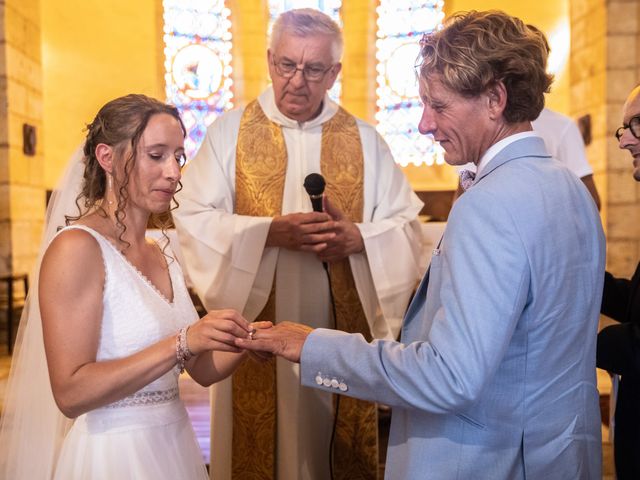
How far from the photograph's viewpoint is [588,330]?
70.3 inches

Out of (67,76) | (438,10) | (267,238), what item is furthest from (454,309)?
(438,10)

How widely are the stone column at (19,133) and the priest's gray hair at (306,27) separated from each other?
18.1 feet

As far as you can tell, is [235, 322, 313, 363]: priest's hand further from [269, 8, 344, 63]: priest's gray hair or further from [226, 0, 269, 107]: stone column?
[226, 0, 269, 107]: stone column

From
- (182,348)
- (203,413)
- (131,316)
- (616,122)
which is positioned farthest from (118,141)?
(616,122)

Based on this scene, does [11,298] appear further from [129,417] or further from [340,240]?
[129,417]

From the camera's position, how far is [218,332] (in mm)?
1993

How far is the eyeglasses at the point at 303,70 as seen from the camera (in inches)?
136

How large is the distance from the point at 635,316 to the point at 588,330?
0.74 meters

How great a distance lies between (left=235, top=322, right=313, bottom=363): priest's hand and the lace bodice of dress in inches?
14.9

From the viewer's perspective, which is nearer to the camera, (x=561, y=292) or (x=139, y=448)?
(x=561, y=292)

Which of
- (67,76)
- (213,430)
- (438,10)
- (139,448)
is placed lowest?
(213,430)

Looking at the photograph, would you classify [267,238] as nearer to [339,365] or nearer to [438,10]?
[339,365]

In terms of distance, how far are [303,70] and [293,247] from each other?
0.86 meters

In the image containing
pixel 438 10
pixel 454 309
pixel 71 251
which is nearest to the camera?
pixel 454 309
